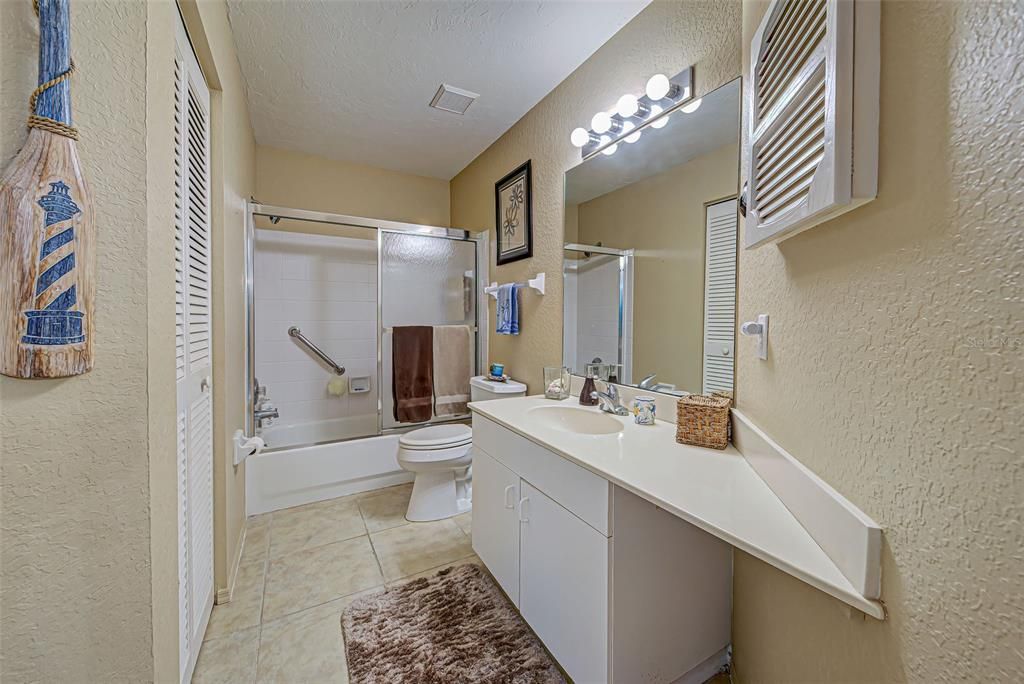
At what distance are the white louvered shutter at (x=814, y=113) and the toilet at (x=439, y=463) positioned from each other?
175 centimetres

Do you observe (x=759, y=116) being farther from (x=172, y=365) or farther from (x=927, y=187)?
(x=172, y=365)

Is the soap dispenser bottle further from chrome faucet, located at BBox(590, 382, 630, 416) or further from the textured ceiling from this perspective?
the textured ceiling

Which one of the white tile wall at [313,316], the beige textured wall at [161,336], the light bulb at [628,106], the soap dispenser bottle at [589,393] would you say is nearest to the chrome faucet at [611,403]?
the soap dispenser bottle at [589,393]

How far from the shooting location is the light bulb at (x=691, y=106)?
4.60 ft

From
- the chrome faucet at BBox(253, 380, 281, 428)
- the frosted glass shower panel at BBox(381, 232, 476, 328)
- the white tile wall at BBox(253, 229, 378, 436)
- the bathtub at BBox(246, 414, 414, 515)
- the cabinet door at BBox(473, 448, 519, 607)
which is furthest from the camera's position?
the white tile wall at BBox(253, 229, 378, 436)

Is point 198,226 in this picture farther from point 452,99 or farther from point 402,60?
point 452,99

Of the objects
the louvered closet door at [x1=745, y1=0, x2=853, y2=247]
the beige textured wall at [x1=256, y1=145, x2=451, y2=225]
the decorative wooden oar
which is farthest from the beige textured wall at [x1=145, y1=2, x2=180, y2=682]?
the beige textured wall at [x1=256, y1=145, x2=451, y2=225]

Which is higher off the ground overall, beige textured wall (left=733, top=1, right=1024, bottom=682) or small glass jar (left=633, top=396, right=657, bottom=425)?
beige textured wall (left=733, top=1, right=1024, bottom=682)

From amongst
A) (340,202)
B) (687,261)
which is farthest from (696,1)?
(340,202)

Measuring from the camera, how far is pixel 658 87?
1.47 metres

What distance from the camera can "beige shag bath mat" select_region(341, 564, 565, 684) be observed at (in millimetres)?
1268

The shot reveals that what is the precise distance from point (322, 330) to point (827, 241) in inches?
130

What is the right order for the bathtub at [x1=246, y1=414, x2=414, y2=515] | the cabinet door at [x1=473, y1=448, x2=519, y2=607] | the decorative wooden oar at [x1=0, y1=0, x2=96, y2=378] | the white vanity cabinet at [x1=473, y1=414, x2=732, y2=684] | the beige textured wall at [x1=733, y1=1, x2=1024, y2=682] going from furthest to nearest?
1. the bathtub at [x1=246, y1=414, x2=414, y2=515]
2. the cabinet door at [x1=473, y1=448, x2=519, y2=607]
3. the white vanity cabinet at [x1=473, y1=414, x2=732, y2=684]
4. the decorative wooden oar at [x1=0, y1=0, x2=96, y2=378]
5. the beige textured wall at [x1=733, y1=1, x2=1024, y2=682]

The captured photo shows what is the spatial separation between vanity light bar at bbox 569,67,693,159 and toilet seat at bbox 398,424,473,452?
163cm
